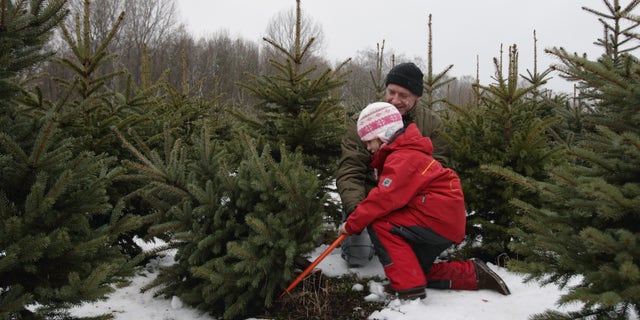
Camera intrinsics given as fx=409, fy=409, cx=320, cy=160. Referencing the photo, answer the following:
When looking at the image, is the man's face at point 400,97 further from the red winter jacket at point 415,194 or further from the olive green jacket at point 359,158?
the red winter jacket at point 415,194

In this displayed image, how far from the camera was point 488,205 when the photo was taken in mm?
4016

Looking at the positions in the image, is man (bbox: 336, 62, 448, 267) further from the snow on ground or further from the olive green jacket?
the snow on ground

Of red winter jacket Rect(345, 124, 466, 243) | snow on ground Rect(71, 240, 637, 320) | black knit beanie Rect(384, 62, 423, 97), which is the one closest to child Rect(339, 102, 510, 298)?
red winter jacket Rect(345, 124, 466, 243)

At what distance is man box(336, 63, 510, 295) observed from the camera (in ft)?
11.1

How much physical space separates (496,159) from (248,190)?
243 cm

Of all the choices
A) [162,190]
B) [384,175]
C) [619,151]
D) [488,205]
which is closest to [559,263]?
[619,151]

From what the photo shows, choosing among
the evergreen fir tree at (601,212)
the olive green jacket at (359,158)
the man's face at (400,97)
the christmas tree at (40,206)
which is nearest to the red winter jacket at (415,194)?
the olive green jacket at (359,158)

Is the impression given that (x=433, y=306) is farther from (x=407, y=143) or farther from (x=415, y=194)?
(x=407, y=143)

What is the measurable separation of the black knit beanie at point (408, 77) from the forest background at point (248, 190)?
646mm

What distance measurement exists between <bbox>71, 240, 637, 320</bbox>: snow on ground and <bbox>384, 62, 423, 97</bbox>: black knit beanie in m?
1.83

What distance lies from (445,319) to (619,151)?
5.17 ft

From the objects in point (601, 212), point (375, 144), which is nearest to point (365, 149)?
point (375, 144)

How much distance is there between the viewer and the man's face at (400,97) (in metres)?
3.90

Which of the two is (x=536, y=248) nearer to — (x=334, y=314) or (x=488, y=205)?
(x=334, y=314)
